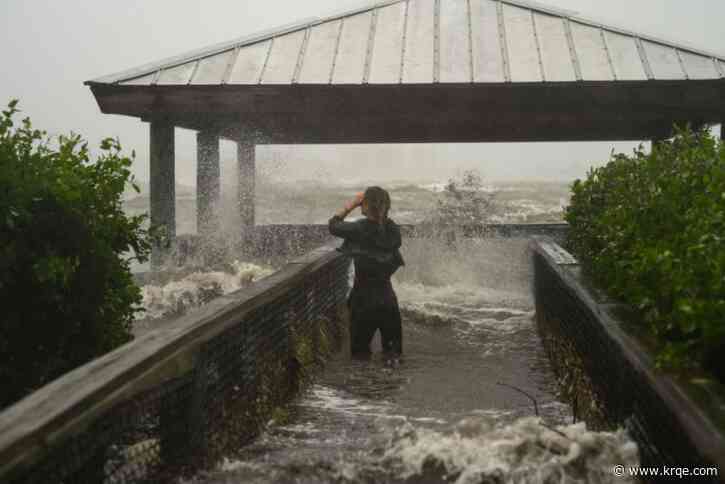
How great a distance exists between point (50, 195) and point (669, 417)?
128 inches

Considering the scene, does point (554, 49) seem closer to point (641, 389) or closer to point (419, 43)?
point (419, 43)

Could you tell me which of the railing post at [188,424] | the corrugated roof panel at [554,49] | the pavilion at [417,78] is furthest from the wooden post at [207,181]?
the railing post at [188,424]

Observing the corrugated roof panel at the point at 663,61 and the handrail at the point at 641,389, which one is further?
the corrugated roof panel at the point at 663,61

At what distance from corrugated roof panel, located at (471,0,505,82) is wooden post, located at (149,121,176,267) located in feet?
14.6

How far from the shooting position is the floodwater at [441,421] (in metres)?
3.97

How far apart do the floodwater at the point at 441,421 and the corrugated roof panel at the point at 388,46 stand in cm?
318

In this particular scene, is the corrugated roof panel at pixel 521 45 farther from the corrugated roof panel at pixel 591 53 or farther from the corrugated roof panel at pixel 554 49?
the corrugated roof panel at pixel 591 53

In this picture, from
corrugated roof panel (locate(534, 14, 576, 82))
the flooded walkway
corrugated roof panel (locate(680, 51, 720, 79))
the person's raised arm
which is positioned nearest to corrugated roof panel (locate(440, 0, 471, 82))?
corrugated roof panel (locate(534, 14, 576, 82))

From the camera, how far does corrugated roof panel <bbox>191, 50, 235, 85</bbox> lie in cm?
1183

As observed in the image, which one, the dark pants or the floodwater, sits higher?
the dark pants

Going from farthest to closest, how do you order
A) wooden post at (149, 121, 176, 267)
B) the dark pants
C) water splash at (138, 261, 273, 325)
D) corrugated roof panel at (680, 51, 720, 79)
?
wooden post at (149, 121, 176, 267) < corrugated roof panel at (680, 51, 720, 79) < water splash at (138, 261, 273, 325) < the dark pants

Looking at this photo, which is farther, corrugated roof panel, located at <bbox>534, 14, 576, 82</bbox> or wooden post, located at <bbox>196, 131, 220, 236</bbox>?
wooden post, located at <bbox>196, 131, 220, 236</bbox>

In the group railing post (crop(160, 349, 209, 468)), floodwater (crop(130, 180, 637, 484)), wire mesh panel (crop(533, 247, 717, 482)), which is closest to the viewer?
wire mesh panel (crop(533, 247, 717, 482))

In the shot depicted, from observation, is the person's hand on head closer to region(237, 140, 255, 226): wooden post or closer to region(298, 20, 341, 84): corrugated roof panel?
region(298, 20, 341, 84): corrugated roof panel
